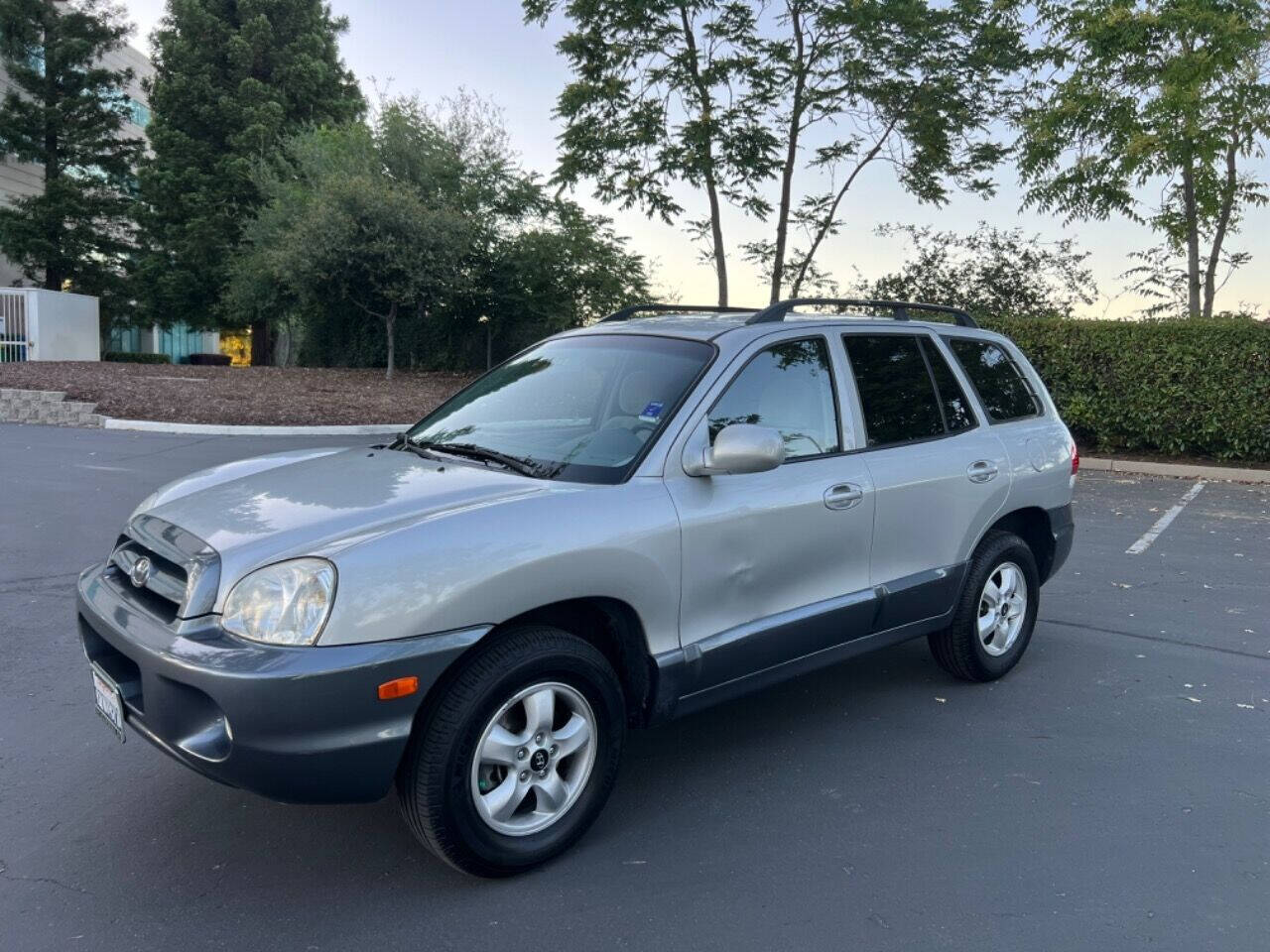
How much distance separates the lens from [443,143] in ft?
92.2

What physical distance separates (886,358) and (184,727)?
10.6 feet

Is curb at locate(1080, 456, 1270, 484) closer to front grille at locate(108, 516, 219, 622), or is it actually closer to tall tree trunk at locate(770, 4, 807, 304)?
tall tree trunk at locate(770, 4, 807, 304)

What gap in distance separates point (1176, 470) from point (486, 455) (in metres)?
12.5

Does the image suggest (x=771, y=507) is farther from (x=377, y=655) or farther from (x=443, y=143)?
(x=443, y=143)

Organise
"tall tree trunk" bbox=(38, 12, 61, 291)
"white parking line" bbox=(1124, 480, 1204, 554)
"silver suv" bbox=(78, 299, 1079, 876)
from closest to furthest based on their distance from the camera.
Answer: "silver suv" bbox=(78, 299, 1079, 876)
"white parking line" bbox=(1124, 480, 1204, 554)
"tall tree trunk" bbox=(38, 12, 61, 291)

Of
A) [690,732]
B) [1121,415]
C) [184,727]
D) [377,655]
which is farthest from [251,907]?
[1121,415]

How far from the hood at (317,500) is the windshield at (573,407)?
19cm

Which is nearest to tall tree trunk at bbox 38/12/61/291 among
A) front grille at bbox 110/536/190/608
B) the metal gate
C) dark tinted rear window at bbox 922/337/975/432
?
the metal gate

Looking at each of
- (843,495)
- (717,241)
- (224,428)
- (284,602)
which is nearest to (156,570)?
(284,602)

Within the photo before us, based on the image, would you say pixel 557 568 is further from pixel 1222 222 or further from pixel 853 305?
pixel 1222 222

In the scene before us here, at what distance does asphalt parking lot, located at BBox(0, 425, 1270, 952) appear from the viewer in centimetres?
290

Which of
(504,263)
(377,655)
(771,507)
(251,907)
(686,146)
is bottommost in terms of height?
(251,907)

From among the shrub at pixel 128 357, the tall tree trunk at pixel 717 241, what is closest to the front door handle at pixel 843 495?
the tall tree trunk at pixel 717 241

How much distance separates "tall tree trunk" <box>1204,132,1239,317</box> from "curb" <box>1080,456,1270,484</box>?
4.77 m
